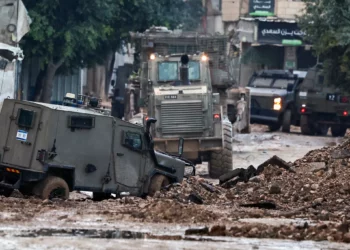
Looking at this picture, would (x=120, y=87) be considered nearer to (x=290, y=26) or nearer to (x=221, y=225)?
(x=290, y=26)

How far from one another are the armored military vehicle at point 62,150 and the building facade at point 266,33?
107ft

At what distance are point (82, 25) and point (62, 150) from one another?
1703 centimetres

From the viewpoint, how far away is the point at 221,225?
12.3 meters

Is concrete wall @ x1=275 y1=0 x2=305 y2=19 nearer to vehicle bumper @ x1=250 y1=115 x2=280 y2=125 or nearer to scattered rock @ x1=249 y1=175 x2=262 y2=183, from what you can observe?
vehicle bumper @ x1=250 y1=115 x2=280 y2=125

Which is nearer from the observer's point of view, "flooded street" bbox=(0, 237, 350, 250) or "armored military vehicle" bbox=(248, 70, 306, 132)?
"flooded street" bbox=(0, 237, 350, 250)

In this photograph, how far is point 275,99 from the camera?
34938 mm

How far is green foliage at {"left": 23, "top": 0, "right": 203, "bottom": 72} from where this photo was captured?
3216 cm

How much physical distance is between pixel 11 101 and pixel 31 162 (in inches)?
40.1

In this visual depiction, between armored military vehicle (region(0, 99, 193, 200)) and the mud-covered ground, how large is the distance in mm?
509

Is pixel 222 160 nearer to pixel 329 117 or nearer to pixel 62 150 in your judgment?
pixel 62 150

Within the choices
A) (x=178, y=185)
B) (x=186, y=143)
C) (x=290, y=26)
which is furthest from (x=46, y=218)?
(x=290, y=26)

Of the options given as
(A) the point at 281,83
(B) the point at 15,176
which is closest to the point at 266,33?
(A) the point at 281,83

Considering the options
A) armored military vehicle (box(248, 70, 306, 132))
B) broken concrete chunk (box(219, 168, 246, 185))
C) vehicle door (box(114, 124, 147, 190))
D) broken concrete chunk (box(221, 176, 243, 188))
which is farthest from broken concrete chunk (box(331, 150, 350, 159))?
armored military vehicle (box(248, 70, 306, 132))

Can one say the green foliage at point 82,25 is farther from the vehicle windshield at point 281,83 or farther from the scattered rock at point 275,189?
the scattered rock at point 275,189
